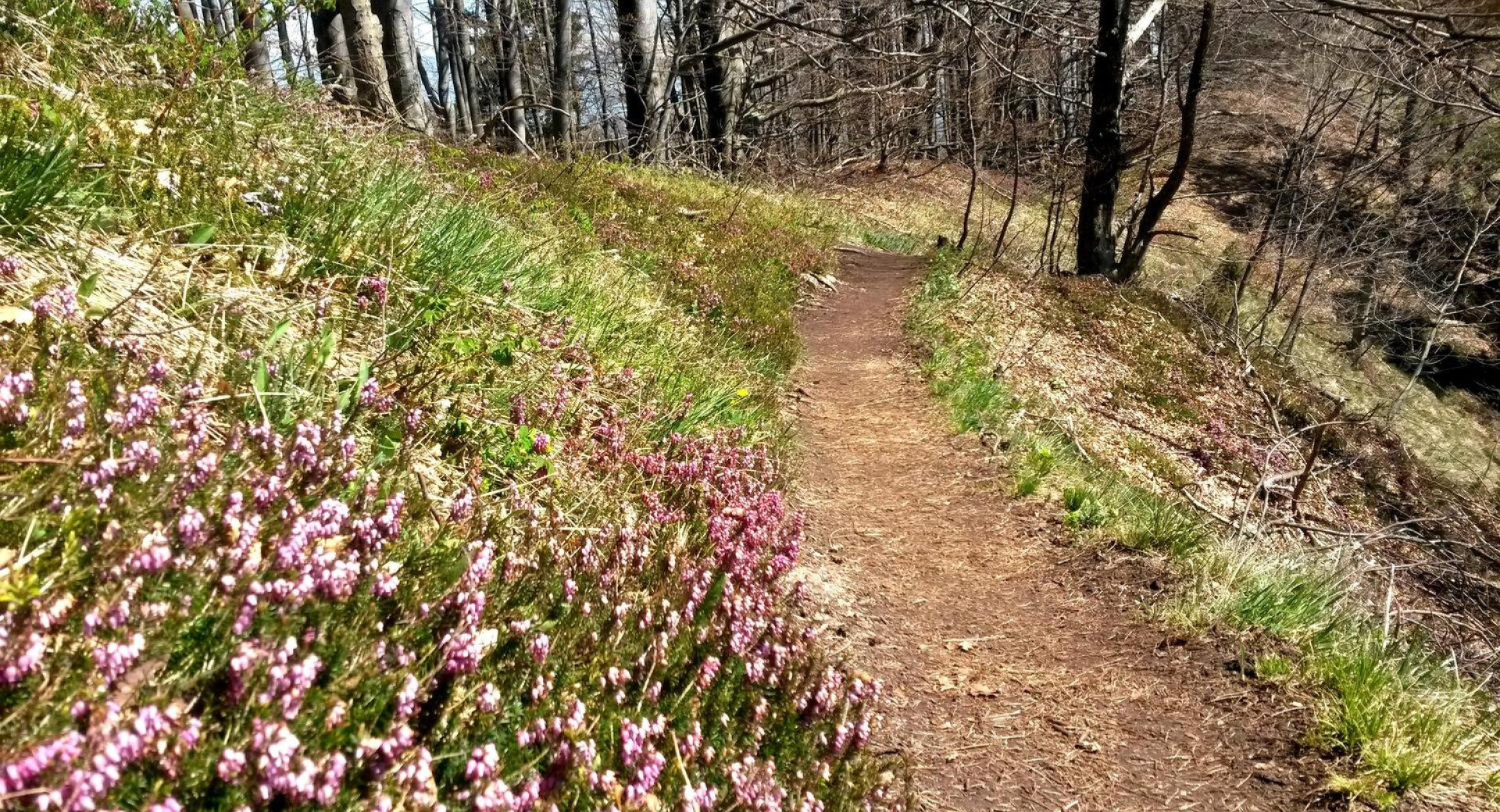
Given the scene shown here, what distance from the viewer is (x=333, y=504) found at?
195 centimetres

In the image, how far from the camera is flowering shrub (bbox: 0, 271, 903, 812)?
4.74 feet

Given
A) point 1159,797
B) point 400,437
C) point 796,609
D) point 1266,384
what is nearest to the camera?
point 400,437

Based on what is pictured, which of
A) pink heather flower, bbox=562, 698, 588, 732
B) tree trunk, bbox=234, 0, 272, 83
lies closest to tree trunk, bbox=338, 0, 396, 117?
tree trunk, bbox=234, 0, 272, 83

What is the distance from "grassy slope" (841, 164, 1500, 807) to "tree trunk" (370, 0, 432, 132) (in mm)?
7332

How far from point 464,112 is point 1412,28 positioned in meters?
38.6

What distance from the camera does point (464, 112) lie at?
39.6 meters

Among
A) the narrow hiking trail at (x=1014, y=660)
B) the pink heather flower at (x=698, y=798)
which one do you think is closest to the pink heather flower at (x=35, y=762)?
the pink heather flower at (x=698, y=798)

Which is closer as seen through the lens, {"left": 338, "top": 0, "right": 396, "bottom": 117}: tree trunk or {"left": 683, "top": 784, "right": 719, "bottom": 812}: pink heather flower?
{"left": 683, "top": 784, "right": 719, "bottom": 812}: pink heather flower

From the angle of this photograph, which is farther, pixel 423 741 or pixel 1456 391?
pixel 1456 391

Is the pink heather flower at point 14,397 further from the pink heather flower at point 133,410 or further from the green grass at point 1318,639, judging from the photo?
the green grass at point 1318,639

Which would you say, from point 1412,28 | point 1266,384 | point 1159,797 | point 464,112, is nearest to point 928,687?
point 1159,797

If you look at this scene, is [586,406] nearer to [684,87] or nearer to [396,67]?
[396,67]

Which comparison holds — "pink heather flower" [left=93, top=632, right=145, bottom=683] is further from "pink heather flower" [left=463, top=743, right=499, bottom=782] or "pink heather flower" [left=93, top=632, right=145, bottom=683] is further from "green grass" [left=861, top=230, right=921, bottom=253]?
"green grass" [left=861, top=230, right=921, bottom=253]

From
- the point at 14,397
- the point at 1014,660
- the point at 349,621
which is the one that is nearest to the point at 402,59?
the point at 1014,660
